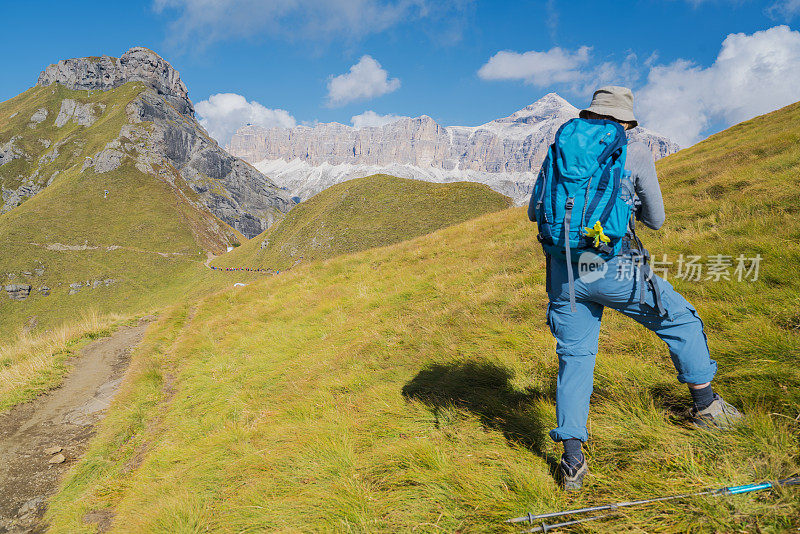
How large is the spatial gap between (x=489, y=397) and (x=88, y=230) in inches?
6513

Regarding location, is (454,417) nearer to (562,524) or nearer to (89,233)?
(562,524)

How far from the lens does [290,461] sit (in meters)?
3.71

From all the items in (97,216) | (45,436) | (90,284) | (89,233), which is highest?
(97,216)

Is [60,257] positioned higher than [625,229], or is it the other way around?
[60,257]

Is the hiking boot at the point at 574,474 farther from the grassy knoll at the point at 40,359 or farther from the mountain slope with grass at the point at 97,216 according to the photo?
the mountain slope with grass at the point at 97,216

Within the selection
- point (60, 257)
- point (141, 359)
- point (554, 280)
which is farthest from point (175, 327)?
point (60, 257)

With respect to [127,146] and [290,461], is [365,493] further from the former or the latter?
[127,146]

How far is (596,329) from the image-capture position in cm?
286

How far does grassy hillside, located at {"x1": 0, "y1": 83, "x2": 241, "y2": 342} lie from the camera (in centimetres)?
9375

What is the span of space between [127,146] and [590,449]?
22096cm

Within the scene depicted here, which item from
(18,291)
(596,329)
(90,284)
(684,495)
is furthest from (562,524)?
(18,291)

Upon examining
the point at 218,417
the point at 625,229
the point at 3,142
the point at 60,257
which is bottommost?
the point at 218,417

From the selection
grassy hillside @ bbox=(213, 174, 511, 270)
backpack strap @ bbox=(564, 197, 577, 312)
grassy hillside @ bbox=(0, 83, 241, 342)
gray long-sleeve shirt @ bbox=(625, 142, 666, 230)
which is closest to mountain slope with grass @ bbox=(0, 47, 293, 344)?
grassy hillside @ bbox=(0, 83, 241, 342)

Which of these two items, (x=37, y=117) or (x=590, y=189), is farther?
(x=37, y=117)
